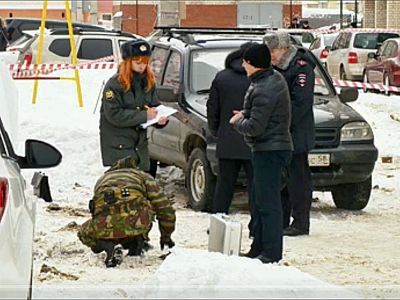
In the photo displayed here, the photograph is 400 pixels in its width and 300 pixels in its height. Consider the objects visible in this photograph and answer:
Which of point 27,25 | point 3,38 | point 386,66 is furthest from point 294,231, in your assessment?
point 27,25

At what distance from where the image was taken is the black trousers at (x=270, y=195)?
823 cm

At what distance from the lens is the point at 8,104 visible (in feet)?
20.1

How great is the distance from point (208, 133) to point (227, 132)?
1.29 meters

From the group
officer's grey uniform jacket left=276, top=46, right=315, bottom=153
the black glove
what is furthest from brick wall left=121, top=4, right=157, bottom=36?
the black glove

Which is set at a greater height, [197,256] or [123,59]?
[123,59]

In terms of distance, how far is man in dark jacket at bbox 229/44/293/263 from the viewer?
816 cm

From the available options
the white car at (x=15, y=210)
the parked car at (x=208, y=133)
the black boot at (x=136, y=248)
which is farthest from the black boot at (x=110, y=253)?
the parked car at (x=208, y=133)

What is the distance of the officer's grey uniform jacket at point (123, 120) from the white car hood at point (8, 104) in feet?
6.65

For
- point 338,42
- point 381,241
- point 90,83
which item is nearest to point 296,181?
point 381,241

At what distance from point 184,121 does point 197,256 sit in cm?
480

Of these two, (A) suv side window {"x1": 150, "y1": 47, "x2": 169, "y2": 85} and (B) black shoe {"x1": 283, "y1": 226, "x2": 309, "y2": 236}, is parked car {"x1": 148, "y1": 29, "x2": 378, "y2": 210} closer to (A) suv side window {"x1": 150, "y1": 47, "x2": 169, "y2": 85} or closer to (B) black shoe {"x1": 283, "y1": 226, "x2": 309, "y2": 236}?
(A) suv side window {"x1": 150, "y1": 47, "x2": 169, "y2": 85}

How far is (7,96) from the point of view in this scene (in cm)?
622

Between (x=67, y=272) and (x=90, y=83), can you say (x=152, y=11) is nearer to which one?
(x=90, y=83)

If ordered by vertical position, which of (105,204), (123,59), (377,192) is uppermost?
(123,59)
